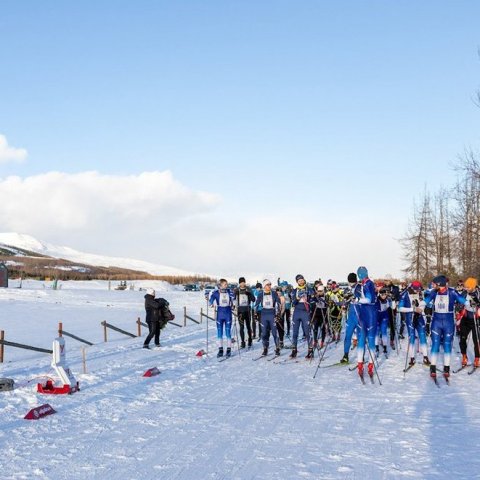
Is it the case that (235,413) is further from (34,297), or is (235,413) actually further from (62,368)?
(34,297)

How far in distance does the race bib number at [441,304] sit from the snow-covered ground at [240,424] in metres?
1.60

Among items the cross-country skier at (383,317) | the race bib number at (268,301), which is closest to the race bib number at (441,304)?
the cross-country skier at (383,317)

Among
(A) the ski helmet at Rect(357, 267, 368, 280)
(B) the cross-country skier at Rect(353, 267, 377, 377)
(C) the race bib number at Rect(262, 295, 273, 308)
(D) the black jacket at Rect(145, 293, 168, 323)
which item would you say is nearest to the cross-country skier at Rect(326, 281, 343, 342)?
(C) the race bib number at Rect(262, 295, 273, 308)

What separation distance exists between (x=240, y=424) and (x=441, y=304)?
6.10m

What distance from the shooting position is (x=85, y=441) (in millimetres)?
7062

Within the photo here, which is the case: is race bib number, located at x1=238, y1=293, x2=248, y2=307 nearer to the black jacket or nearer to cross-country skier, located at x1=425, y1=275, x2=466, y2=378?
the black jacket

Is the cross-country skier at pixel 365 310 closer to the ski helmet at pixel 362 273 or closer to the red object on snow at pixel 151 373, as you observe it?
the ski helmet at pixel 362 273

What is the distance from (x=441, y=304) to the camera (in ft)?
38.1

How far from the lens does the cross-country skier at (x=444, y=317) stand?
11.5m

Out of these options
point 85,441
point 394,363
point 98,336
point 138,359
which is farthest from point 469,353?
point 98,336

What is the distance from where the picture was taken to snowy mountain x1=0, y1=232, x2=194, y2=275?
14925 cm

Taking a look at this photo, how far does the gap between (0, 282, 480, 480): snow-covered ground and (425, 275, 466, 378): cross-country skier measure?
0.56 m

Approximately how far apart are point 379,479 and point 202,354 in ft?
35.3

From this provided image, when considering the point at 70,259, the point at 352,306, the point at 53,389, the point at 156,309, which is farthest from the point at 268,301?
the point at 70,259
